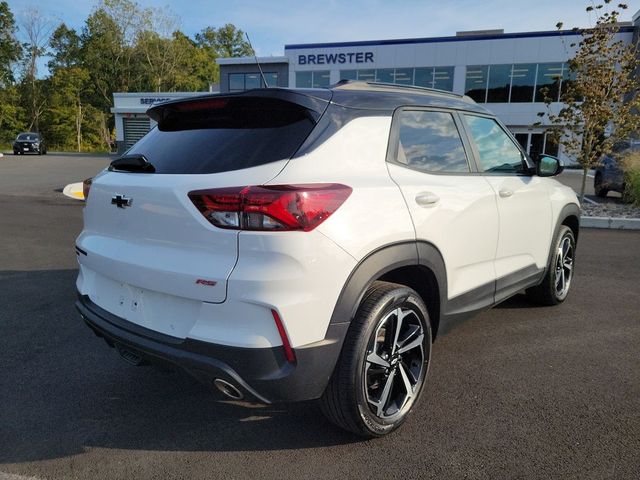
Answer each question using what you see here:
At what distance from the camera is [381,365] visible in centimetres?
246

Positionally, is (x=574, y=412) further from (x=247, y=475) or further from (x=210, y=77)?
(x=210, y=77)

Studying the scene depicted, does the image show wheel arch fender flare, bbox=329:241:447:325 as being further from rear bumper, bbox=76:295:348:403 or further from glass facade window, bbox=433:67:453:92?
glass facade window, bbox=433:67:453:92

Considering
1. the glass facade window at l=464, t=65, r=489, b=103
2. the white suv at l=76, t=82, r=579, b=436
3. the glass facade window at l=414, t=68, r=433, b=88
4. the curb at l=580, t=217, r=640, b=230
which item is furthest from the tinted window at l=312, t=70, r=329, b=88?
the white suv at l=76, t=82, r=579, b=436

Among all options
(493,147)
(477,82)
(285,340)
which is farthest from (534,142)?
(285,340)

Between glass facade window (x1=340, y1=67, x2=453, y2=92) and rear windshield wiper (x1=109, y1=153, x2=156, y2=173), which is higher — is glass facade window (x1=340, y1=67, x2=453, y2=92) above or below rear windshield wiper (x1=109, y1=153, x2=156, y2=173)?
above

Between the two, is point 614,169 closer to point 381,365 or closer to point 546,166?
point 546,166

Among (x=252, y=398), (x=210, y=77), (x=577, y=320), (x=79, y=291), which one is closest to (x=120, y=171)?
(x=79, y=291)

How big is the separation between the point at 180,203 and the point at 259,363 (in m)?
0.78

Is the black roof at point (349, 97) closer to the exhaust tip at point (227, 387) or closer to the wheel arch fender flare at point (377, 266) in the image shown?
the wheel arch fender flare at point (377, 266)

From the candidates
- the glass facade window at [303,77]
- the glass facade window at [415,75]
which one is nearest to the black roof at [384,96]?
the glass facade window at [415,75]

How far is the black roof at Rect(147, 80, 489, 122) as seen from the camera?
2.35 meters

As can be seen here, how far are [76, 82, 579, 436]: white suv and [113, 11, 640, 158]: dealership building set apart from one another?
1094 inches

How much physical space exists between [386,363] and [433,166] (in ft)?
3.85

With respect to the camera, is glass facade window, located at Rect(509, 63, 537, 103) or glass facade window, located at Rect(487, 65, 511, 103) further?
glass facade window, located at Rect(487, 65, 511, 103)
